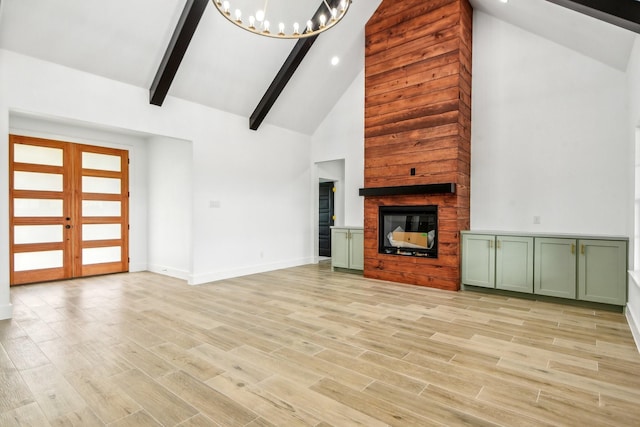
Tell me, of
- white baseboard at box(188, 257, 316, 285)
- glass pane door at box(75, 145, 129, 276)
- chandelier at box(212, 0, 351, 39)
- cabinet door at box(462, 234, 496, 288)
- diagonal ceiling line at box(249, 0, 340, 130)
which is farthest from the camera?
glass pane door at box(75, 145, 129, 276)

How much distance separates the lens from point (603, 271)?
13.3ft

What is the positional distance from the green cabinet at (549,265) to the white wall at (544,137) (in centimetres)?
55

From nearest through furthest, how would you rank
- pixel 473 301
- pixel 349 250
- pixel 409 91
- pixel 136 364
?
pixel 136 364
pixel 473 301
pixel 409 91
pixel 349 250

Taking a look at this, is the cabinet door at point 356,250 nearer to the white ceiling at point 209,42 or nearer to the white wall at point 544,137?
the white wall at point 544,137

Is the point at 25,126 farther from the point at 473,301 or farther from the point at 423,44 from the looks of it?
the point at 473,301

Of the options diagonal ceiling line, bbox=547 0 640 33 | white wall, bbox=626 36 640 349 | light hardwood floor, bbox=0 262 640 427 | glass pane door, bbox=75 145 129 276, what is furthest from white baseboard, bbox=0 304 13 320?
diagonal ceiling line, bbox=547 0 640 33

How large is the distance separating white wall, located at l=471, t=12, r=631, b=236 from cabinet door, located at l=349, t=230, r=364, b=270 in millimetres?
1970

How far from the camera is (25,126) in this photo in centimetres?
549

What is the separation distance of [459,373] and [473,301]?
225 centimetres

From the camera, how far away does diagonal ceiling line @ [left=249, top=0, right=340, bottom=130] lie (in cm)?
534

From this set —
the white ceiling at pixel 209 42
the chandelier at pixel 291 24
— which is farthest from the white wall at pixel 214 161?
the chandelier at pixel 291 24

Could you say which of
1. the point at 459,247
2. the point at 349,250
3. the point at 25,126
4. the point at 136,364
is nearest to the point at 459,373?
the point at 136,364

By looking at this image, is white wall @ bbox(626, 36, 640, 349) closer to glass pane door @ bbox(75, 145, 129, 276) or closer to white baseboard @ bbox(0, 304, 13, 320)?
white baseboard @ bbox(0, 304, 13, 320)

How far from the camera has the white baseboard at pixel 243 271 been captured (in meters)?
5.64
